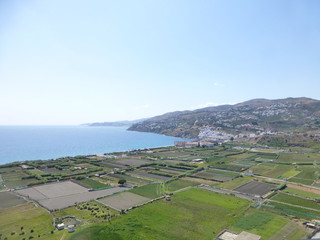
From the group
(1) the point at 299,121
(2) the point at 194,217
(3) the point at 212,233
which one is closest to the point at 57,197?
(2) the point at 194,217

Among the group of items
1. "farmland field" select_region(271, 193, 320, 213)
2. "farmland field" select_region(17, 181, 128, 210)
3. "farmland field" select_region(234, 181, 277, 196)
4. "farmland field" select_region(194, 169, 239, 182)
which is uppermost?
"farmland field" select_region(17, 181, 128, 210)

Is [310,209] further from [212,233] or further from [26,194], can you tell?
[26,194]

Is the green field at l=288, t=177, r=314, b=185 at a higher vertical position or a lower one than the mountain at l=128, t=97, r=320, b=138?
lower

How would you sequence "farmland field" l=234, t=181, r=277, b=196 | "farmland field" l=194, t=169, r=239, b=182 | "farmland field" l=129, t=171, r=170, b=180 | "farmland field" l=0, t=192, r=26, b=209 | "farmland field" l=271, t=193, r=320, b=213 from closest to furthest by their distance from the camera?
"farmland field" l=271, t=193, r=320, b=213 → "farmland field" l=0, t=192, r=26, b=209 → "farmland field" l=234, t=181, r=277, b=196 → "farmland field" l=194, t=169, r=239, b=182 → "farmland field" l=129, t=171, r=170, b=180

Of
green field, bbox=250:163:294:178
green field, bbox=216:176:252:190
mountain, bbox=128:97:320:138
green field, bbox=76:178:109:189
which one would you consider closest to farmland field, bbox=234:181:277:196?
green field, bbox=216:176:252:190

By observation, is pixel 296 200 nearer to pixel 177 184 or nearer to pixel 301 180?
pixel 301 180

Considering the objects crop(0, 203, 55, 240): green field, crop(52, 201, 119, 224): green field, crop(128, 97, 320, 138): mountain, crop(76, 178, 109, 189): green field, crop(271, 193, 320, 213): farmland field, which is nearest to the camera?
crop(0, 203, 55, 240): green field

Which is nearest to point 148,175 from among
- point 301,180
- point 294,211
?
point 294,211

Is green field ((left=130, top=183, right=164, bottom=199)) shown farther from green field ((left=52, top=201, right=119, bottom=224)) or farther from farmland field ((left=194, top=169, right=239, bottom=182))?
farmland field ((left=194, top=169, right=239, bottom=182))
